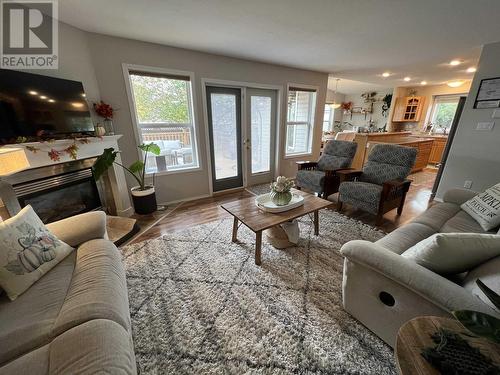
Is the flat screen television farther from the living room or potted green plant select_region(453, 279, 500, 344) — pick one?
potted green plant select_region(453, 279, 500, 344)

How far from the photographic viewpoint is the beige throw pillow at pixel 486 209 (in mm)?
1646

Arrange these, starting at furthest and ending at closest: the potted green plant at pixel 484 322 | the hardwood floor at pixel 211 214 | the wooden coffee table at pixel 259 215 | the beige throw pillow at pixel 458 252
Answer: the hardwood floor at pixel 211 214 → the wooden coffee table at pixel 259 215 → the beige throw pillow at pixel 458 252 → the potted green plant at pixel 484 322

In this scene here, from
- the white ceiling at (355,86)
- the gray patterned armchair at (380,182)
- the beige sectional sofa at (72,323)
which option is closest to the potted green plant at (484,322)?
the beige sectional sofa at (72,323)

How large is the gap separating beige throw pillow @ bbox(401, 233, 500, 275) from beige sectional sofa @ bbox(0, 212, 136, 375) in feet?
4.89

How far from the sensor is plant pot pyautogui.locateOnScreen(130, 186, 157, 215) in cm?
277

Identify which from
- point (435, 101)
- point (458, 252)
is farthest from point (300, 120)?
point (435, 101)

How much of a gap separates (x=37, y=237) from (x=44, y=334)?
2.04 feet

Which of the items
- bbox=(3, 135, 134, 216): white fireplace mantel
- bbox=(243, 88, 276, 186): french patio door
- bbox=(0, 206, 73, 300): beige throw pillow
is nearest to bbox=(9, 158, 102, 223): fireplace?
bbox=(3, 135, 134, 216): white fireplace mantel

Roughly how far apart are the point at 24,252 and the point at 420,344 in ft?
6.33

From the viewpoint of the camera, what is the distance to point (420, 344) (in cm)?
72

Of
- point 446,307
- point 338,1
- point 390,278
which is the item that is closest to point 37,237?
point 390,278

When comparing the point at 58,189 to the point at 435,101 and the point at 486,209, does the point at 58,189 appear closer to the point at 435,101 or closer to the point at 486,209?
the point at 486,209

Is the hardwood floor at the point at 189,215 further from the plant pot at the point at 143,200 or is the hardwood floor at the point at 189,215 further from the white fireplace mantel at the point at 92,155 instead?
the white fireplace mantel at the point at 92,155

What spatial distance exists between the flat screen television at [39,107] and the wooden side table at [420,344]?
2.86 meters
